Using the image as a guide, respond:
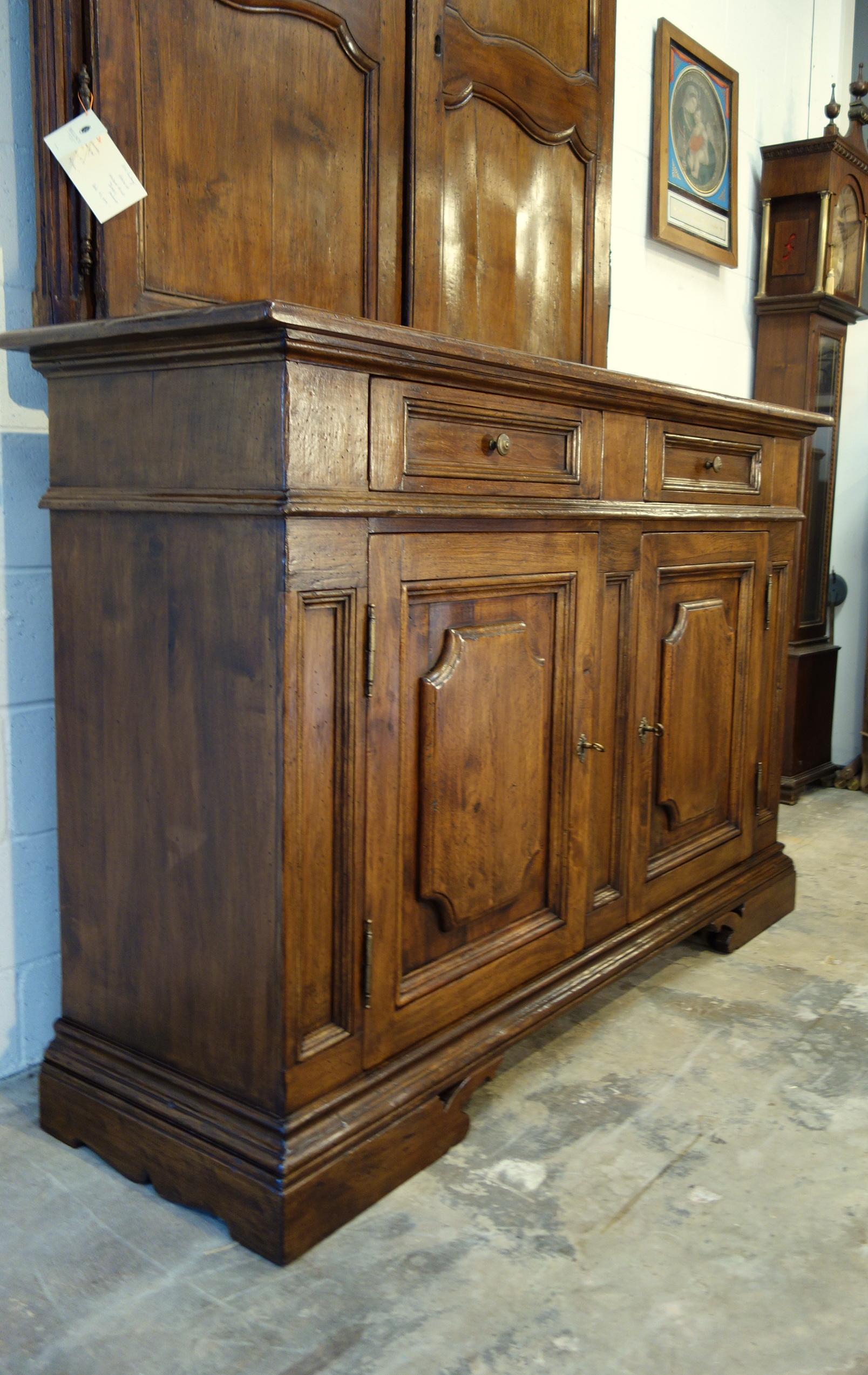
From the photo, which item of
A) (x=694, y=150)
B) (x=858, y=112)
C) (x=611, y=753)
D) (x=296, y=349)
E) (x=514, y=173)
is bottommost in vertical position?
(x=611, y=753)

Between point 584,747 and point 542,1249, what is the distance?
2.64 ft

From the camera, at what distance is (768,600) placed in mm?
2637

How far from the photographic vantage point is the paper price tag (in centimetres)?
165

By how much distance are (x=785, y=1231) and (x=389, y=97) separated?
2016 millimetres

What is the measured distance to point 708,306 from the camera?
3.70 metres

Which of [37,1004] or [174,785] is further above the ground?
[174,785]

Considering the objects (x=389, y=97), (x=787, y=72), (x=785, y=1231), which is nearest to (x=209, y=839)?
(x=785, y=1231)

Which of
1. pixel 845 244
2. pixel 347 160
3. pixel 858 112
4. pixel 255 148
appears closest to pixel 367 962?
pixel 255 148

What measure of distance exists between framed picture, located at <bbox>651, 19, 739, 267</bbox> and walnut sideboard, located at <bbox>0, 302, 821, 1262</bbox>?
65.1 inches

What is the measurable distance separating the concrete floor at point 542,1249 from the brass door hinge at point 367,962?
0.98 feet

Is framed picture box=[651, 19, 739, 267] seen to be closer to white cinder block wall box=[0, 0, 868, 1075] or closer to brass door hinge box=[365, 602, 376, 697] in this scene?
white cinder block wall box=[0, 0, 868, 1075]

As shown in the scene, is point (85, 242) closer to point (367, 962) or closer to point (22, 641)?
point (22, 641)

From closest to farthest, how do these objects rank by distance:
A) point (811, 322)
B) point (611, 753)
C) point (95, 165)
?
point (95, 165)
point (611, 753)
point (811, 322)

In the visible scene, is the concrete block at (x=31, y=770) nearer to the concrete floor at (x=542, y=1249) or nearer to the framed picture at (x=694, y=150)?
the concrete floor at (x=542, y=1249)
